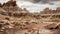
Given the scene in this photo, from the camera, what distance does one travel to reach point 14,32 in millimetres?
8188

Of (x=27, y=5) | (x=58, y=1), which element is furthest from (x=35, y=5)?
(x=58, y=1)

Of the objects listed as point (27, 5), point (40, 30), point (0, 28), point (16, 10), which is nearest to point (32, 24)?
point (40, 30)

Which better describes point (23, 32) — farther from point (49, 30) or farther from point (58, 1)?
point (58, 1)

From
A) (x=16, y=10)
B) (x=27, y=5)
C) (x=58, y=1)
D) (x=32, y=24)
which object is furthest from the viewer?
(x=58, y=1)

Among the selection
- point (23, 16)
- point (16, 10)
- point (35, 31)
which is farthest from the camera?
point (16, 10)

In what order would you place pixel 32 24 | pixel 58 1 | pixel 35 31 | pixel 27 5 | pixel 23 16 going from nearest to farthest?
pixel 35 31, pixel 32 24, pixel 23 16, pixel 27 5, pixel 58 1

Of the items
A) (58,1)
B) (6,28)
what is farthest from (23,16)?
(58,1)

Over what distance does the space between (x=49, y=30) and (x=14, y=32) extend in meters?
1.52

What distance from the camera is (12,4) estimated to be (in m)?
12.8

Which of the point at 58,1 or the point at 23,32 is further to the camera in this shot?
the point at 58,1

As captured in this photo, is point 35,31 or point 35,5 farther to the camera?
point 35,5

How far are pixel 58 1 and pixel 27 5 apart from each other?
3.20m

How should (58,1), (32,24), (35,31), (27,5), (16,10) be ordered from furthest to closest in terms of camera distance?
(58,1) < (27,5) < (16,10) < (32,24) < (35,31)

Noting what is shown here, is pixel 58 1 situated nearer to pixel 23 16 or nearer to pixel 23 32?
pixel 23 16
